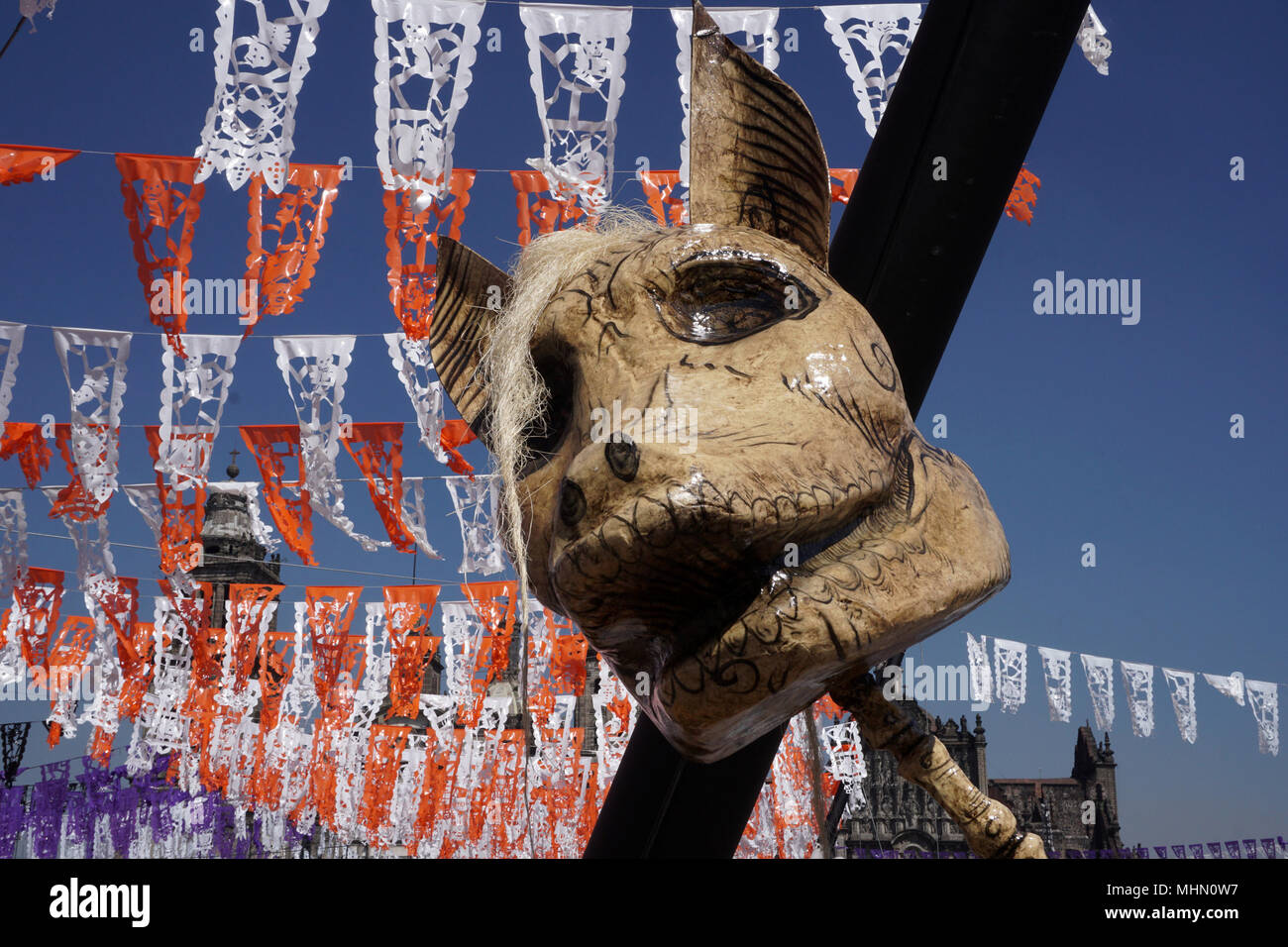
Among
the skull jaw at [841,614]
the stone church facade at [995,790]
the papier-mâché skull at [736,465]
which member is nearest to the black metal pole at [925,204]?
the papier-mâché skull at [736,465]

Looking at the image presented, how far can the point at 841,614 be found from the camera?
0.83 metres

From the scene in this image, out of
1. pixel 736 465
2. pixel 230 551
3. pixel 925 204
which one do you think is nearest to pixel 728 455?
pixel 736 465

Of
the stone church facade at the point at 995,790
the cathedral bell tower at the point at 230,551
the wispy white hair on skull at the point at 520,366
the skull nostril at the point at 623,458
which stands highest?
the cathedral bell tower at the point at 230,551

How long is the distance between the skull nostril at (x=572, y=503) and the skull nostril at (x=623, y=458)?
0.04 metres

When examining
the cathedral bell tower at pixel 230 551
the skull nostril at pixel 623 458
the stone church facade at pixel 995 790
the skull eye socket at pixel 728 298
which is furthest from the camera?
the cathedral bell tower at pixel 230 551

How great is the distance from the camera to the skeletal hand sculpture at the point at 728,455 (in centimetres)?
82

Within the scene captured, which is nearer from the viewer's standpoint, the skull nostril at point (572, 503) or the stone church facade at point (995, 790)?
the skull nostril at point (572, 503)

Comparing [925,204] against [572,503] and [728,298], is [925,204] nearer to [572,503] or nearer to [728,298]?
[728,298]

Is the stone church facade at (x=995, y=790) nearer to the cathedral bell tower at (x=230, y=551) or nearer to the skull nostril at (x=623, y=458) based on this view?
the skull nostril at (x=623, y=458)

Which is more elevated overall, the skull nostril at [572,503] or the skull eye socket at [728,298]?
the skull eye socket at [728,298]

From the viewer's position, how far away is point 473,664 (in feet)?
38.4

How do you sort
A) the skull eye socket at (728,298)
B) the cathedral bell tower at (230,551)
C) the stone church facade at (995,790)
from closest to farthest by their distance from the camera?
the skull eye socket at (728,298)
the stone church facade at (995,790)
the cathedral bell tower at (230,551)

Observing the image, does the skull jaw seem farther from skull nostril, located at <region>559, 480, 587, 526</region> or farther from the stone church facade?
the stone church facade

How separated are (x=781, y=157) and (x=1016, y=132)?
0.25m
